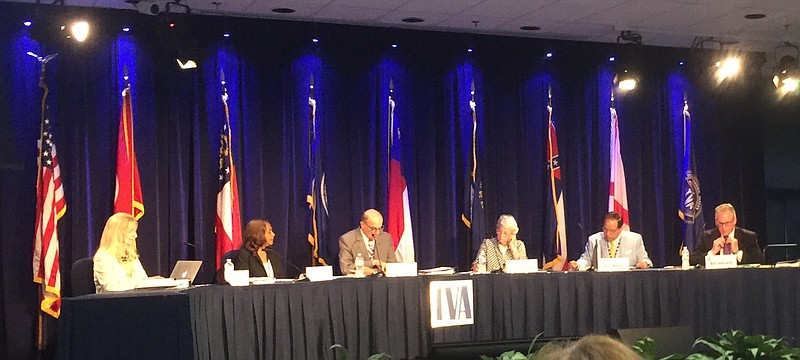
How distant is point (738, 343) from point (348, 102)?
18.8 feet

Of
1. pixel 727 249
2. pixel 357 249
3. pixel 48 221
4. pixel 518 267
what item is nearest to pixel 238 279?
pixel 518 267

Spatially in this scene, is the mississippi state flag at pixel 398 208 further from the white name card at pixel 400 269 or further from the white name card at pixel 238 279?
the white name card at pixel 238 279

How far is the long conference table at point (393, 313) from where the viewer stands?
3822mm

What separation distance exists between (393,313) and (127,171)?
2.71m

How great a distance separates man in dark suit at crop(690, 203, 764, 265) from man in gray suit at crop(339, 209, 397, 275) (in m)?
2.29

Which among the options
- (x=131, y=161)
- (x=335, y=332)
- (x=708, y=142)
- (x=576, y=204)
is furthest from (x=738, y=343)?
(x=708, y=142)

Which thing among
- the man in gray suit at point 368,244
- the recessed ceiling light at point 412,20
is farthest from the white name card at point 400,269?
the recessed ceiling light at point 412,20

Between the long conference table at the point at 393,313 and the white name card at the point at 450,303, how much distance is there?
0.14ft

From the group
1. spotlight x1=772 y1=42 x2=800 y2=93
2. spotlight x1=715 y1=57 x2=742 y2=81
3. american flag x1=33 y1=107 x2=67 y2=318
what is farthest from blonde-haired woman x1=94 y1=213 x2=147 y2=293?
spotlight x1=772 y1=42 x2=800 y2=93

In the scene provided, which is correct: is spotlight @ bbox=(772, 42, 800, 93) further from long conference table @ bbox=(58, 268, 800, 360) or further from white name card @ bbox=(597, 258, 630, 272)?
white name card @ bbox=(597, 258, 630, 272)

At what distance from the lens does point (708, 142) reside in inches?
360

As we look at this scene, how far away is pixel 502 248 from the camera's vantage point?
6754 millimetres

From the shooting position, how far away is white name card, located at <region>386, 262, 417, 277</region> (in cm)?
536

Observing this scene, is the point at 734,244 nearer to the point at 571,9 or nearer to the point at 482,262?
the point at 482,262
